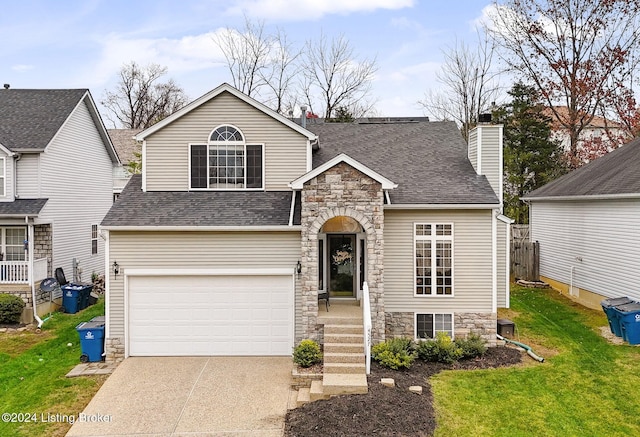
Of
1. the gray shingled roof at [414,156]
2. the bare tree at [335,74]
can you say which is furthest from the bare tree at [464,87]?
the gray shingled roof at [414,156]

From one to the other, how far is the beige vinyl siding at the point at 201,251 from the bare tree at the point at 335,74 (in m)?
20.5

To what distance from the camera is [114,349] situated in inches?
460

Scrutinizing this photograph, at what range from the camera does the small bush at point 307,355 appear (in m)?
10.3

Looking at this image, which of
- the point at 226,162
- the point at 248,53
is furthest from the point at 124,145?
the point at 226,162

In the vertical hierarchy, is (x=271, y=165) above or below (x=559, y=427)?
above

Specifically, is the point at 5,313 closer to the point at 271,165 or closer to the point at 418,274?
the point at 271,165

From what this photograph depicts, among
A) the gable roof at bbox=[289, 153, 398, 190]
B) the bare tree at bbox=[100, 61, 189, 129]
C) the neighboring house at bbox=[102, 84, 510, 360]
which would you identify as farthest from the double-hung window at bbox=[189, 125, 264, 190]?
the bare tree at bbox=[100, 61, 189, 129]

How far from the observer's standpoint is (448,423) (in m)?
8.00

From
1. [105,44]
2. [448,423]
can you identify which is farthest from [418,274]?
[105,44]

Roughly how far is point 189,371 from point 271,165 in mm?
5581

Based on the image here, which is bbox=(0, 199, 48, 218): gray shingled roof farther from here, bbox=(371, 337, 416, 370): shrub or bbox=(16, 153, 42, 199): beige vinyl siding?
bbox=(371, 337, 416, 370): shrub

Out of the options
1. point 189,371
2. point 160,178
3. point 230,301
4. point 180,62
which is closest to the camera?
point 189,371

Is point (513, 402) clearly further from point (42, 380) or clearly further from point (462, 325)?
point (42, 380)

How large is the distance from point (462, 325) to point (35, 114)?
17.2 m
